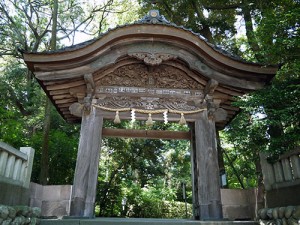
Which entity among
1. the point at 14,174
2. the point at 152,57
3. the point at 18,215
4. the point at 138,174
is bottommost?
the point at 18,215

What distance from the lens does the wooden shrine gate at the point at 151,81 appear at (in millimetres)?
5824

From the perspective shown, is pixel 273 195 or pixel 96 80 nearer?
pixel 273 195

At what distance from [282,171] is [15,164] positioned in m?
4.89

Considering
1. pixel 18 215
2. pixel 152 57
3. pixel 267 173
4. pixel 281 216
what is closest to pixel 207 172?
pixel 267 173

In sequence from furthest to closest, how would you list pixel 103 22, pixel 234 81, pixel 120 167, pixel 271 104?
1. pixel 103 22
2. pixel 120 167
3. pixel 234 81
4. pixel 271 104

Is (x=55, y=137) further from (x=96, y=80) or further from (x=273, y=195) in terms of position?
(x=273, y=195)

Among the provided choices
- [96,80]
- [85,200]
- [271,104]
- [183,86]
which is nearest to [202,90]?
[183,86]

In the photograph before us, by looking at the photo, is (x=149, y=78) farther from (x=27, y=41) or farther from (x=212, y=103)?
(x=27, y=41)

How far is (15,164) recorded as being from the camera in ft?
15.5

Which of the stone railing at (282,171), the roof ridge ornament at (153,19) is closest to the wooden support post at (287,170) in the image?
the stone railing at (282,171)

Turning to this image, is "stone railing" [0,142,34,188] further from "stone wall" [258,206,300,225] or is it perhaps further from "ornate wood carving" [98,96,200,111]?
"stone wall" [258,206,300,225]

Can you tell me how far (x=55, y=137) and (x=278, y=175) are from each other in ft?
30.1

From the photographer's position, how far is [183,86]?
6660 millimetres

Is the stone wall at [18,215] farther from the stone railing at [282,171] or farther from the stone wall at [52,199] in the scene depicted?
the stone railing at [282,171]
